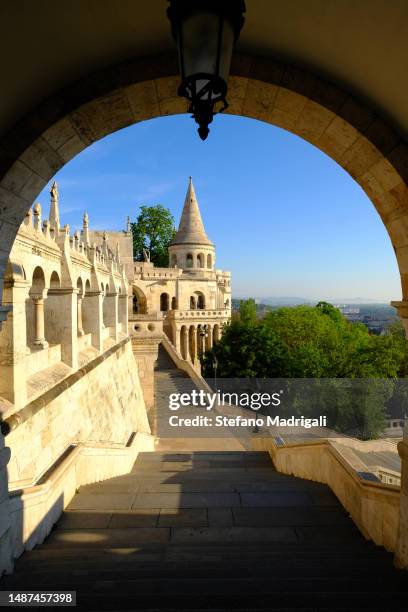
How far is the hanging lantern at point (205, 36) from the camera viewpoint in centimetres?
221

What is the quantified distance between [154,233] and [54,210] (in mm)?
43310

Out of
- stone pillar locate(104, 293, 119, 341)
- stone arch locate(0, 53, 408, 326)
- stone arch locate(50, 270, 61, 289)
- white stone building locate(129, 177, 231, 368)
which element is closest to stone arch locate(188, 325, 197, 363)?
white stone building locate(129, 177, 231, 368)

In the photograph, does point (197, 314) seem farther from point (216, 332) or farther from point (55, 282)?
point (55, 282)

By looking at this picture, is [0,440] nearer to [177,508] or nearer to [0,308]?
[0,308]

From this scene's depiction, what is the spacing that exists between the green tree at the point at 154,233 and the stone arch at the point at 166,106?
48.9 metres

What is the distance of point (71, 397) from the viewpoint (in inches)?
400

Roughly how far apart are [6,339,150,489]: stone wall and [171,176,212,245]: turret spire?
30419 millimetres

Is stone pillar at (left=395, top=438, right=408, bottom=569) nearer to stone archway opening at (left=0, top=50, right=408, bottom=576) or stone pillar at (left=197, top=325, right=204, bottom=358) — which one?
stone archway opening at (left=0, top=50, right=408, bottom=576)

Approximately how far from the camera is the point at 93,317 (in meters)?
14.5

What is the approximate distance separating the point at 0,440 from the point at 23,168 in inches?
101

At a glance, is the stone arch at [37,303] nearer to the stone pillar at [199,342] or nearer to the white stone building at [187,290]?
the white stone building at [187,290]

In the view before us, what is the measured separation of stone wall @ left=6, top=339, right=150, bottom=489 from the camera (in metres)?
7.30

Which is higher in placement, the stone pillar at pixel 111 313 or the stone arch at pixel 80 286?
the stone arch at pixel 80 286

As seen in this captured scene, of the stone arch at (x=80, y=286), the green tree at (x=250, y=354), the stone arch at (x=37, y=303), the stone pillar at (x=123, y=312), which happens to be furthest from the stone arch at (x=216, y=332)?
the stone arch at (x=37, y=303)
